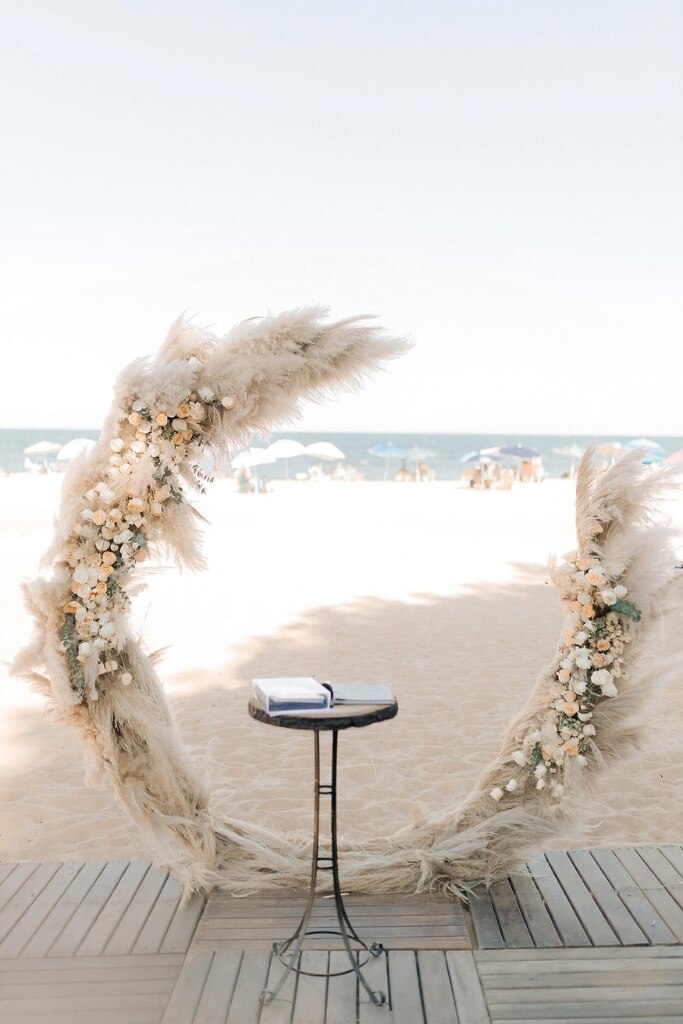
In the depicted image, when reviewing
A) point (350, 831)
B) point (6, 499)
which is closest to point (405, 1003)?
point (350, 831)

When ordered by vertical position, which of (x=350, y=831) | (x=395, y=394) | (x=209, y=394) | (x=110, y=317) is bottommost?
(x=350, y=831)

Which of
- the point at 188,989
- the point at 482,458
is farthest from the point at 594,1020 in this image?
the point at 482,458

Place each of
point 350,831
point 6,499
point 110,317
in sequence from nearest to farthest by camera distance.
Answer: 1. point 350,831
2. point 6,499
3. point 110,317

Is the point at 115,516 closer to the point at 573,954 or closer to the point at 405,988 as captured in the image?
the point at 405,988

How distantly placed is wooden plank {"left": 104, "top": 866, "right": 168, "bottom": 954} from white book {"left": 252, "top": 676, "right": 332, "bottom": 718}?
3.32ft

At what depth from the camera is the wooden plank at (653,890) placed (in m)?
2.97

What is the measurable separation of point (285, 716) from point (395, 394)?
9436 centimetres

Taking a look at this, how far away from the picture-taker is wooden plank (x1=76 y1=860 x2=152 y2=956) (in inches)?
111

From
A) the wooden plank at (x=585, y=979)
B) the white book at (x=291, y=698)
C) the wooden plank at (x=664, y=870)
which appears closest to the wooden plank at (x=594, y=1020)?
the wooden plank at (x=585, y=979)

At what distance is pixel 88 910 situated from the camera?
305cm

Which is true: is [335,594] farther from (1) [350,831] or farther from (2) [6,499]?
(2) [6,499]

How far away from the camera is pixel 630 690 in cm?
316

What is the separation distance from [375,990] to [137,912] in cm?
98

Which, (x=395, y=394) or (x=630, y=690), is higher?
(x=395, y=394)
